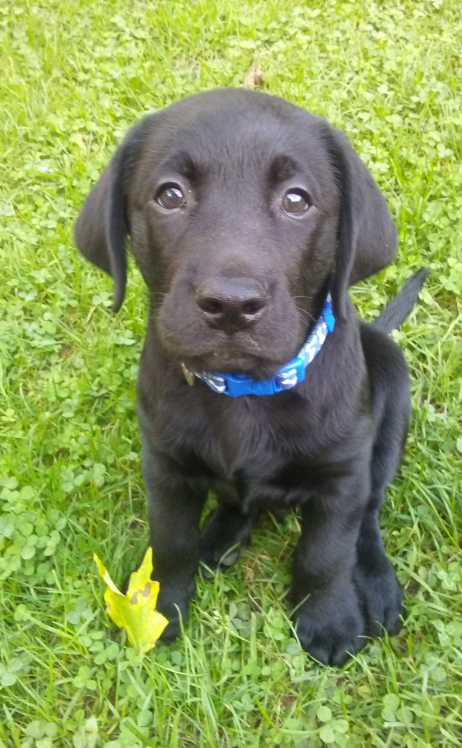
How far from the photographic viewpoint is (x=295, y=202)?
69.8 inches

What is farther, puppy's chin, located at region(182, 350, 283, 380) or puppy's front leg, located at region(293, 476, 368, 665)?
→ puppy's front leg, located at region(293, 476, 368, 665)

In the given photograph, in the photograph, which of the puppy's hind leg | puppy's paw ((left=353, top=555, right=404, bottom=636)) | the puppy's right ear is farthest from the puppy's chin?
puppy's paw ((left=353, top=555, right=404, bottom=636))

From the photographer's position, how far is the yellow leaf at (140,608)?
204 cm

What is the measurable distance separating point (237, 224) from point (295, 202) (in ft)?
0.68

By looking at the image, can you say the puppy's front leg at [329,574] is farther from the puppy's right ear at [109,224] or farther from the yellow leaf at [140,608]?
the puppy's right ear at [109,224]

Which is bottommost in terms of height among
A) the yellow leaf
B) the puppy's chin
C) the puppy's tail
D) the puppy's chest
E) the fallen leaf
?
the yellow leaf

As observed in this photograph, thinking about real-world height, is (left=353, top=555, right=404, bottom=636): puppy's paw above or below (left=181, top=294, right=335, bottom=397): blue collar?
below

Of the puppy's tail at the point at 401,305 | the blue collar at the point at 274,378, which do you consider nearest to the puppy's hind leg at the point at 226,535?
the blue collar at the point at 274,378

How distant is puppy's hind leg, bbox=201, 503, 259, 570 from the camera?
2.36m

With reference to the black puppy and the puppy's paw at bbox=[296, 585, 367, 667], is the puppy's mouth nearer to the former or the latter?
the black puppy

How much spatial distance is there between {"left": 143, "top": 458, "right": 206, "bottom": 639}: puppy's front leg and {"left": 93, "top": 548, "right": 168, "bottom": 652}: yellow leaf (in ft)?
0.37

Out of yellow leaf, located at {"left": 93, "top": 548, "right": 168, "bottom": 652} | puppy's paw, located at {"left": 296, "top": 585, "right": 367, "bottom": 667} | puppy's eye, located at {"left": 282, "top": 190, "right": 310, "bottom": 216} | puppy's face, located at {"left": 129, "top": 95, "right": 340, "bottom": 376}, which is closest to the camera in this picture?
puppy's face, located at {"left": 129, "top": 95, "right": 340, "bottom": 376}

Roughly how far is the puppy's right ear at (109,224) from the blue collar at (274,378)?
0.32 meters

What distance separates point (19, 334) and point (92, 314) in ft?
1.04
